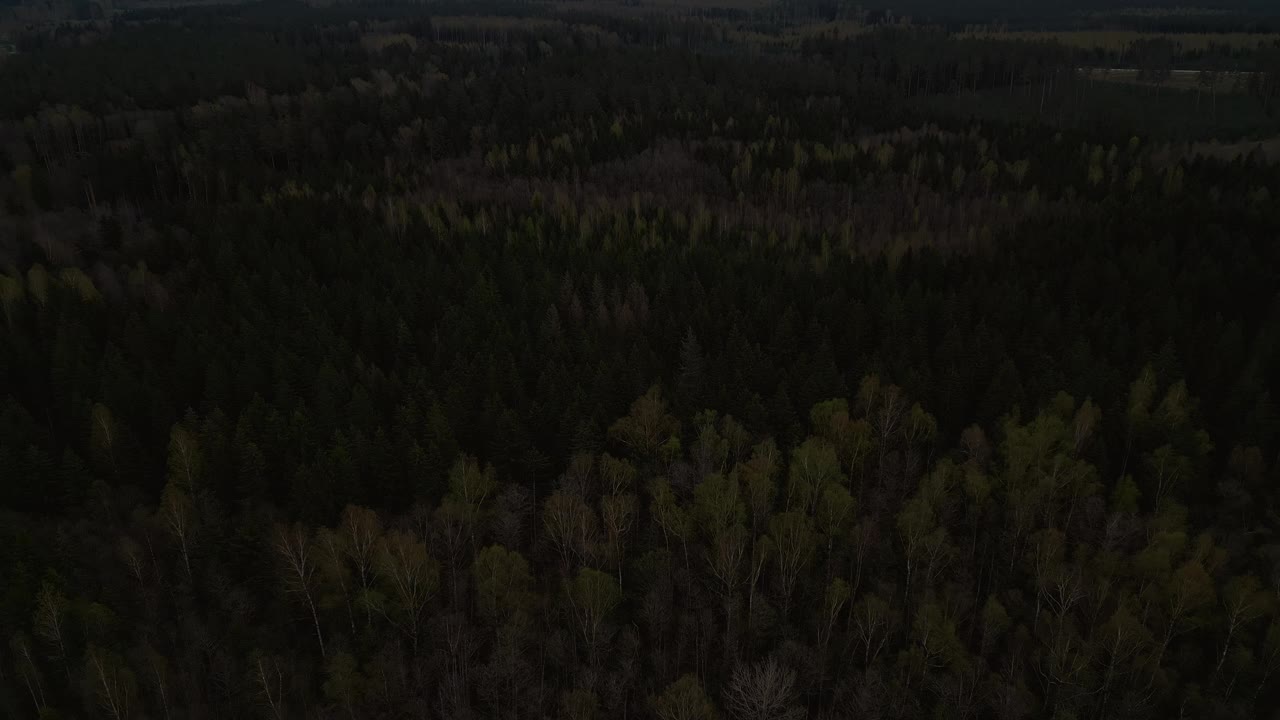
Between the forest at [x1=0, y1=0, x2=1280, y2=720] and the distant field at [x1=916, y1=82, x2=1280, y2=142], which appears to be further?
the distant field at [x1=916, y1=82, x2=1280, y2=142]

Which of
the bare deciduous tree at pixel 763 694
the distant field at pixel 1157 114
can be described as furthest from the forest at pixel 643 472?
the distant field at pixel 1157 114

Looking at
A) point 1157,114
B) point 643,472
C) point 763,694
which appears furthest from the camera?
point 1157,114

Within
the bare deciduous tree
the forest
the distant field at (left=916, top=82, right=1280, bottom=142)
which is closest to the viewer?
the bare deciduous tree

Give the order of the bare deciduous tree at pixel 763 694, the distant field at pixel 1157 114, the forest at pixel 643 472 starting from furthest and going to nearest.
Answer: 1. the distant field at pixel 1157 114
2. the forest at pixel 643 472
3. the bare deciduous tree at pixel 763 694

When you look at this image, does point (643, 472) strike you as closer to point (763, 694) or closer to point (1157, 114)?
point (763, 694)

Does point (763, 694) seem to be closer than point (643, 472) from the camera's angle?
Yes

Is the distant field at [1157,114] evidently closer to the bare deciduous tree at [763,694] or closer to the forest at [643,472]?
the forest at [643,472]

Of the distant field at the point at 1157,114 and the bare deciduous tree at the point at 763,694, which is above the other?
the distant field at the point at 1157,114

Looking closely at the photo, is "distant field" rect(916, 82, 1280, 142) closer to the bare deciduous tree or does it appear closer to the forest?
the forest

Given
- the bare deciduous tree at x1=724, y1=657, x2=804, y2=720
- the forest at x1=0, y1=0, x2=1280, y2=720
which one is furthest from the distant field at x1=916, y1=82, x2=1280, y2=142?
the bare deciduous tree at x1=724, y1=657, x2=804, y2=720

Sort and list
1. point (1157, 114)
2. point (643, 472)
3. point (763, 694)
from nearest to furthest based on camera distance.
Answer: point (763, 694) → point (643, 472) → point (1157, 114)

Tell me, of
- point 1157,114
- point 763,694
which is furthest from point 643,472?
point 1157,114

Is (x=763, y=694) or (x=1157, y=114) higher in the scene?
(x=1157, y=114)
